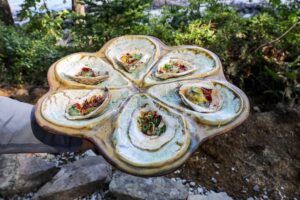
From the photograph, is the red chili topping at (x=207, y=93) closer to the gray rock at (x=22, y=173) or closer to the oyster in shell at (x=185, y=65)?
the oyster in shell at (x=185, y=65)

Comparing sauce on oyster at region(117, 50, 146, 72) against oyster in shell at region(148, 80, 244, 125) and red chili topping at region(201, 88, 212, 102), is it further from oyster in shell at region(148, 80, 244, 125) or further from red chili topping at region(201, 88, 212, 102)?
red chili topping at region(201, 88, 212, 102)

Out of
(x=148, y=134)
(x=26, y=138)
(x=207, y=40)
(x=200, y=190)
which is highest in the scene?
(x=148, y=134)

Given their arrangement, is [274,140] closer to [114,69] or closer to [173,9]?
[114,69]

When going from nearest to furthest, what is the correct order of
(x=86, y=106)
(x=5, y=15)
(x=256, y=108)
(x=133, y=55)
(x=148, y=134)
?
(x=148, y=134)
(x=86, y=106)
(x=133, y=55)
(x=256, y=108)
(x=5, y=15)

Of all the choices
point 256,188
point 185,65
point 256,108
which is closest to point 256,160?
point 256,188

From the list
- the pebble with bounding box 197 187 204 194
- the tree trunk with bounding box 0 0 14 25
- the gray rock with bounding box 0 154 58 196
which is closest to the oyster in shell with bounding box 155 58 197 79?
the pebble with bounding box 197 187 204 194

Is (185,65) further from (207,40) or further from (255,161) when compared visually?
(207,40)

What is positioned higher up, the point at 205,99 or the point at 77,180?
the point at 205,99

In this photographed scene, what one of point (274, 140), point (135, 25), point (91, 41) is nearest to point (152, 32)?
point (135, 25)
